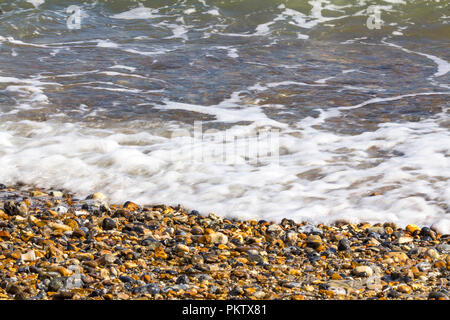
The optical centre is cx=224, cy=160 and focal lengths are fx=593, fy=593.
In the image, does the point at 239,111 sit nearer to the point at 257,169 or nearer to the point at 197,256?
the point at 257,169

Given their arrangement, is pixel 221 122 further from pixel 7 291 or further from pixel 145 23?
pixel 145 23

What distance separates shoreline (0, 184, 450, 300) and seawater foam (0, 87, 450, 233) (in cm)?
27

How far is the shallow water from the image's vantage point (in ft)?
16.5

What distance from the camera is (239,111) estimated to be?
7379 mm

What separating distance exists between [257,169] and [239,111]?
198cm

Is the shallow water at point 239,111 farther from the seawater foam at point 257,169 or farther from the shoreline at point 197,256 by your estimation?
the shoreline at point 197,256

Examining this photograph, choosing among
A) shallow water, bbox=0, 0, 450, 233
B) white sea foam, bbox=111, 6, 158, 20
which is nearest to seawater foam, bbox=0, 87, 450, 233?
shallow water, bbox=0, 0, 450, 233

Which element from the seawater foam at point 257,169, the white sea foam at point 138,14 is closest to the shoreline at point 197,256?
the seawater foam at point 257,169

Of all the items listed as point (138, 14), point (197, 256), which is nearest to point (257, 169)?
point (197, 256)

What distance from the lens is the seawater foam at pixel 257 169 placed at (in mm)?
4715

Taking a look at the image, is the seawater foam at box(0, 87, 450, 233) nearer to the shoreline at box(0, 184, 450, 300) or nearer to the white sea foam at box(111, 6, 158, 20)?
the shoreline at box(0, 184, 450, 300)

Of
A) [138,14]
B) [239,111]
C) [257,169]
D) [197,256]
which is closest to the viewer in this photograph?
[197,256]
